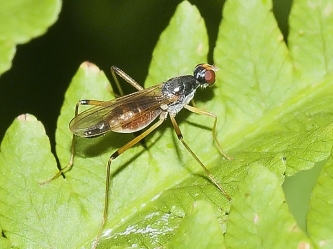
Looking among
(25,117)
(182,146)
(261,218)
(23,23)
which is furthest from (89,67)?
(261,218)

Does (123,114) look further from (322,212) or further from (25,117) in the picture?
(322,212)

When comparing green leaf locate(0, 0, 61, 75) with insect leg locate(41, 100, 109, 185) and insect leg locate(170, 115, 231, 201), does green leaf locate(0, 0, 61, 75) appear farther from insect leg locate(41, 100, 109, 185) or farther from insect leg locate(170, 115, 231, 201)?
insect leg locate(170, 115, 231, 201)

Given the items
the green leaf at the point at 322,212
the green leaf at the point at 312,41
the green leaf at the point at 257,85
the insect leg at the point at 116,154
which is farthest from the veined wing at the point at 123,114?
the green leaf at the point at 322,212

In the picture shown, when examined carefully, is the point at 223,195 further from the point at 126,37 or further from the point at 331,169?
the point at 126,37

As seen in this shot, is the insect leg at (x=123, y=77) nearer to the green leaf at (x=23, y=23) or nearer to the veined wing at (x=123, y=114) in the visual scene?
the veined wing at (x=123, y=114)

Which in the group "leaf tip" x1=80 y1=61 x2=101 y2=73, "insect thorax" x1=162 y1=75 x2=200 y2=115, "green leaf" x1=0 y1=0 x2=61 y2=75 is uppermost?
"green leaf" x1=0 y1=0 x2=61 y2=75

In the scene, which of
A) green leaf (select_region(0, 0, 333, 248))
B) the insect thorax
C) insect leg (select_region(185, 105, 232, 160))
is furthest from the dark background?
green leaf (select_region(0, 0, 333, 248))

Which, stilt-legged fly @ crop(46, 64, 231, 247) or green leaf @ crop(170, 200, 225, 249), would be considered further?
stilt-legged fly @ crop(46, 64, 231, 247)
